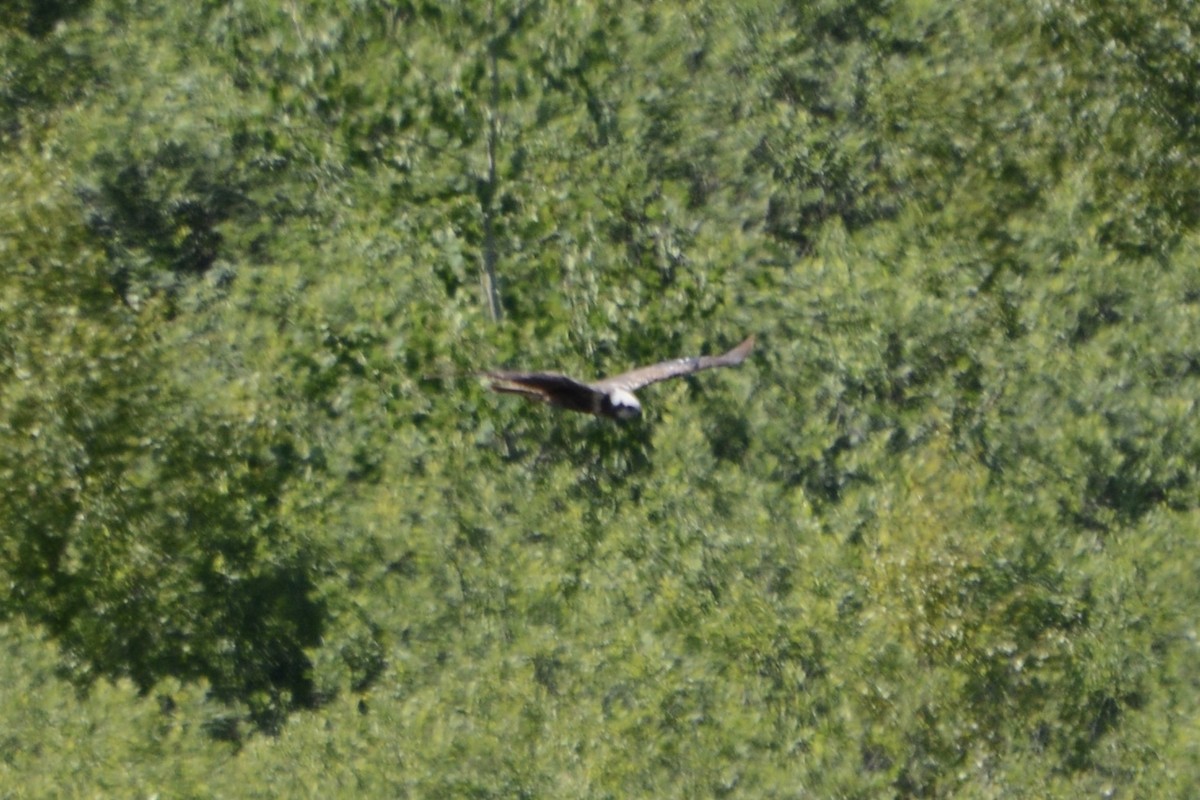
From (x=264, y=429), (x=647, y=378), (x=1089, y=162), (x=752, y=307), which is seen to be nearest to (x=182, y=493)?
(x=264, y=429)

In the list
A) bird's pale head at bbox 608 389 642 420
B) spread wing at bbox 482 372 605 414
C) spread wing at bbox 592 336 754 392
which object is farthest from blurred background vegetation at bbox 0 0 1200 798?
spread wing at bbox 482 372 605 414

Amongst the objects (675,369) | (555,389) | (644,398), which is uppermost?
(555,389)

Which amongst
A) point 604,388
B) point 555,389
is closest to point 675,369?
point 604,388

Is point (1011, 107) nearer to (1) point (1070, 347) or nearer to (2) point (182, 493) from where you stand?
(1) point (1070, 347)

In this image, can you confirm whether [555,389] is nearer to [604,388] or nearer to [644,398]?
[604,388]

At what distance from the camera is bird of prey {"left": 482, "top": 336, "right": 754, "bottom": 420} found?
13.2 meters

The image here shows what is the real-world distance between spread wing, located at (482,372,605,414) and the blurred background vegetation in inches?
214

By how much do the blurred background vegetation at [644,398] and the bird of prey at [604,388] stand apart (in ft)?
15.7

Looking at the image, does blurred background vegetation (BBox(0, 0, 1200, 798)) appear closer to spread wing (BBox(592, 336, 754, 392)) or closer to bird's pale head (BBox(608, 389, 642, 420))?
spread wing (BBox(592, 336, 754, 392))

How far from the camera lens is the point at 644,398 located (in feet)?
66.5

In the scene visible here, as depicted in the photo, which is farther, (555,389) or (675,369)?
(675,369)

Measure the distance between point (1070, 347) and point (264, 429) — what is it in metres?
8.09

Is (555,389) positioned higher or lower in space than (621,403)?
Answer: higher

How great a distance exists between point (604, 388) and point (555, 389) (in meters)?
0.99
